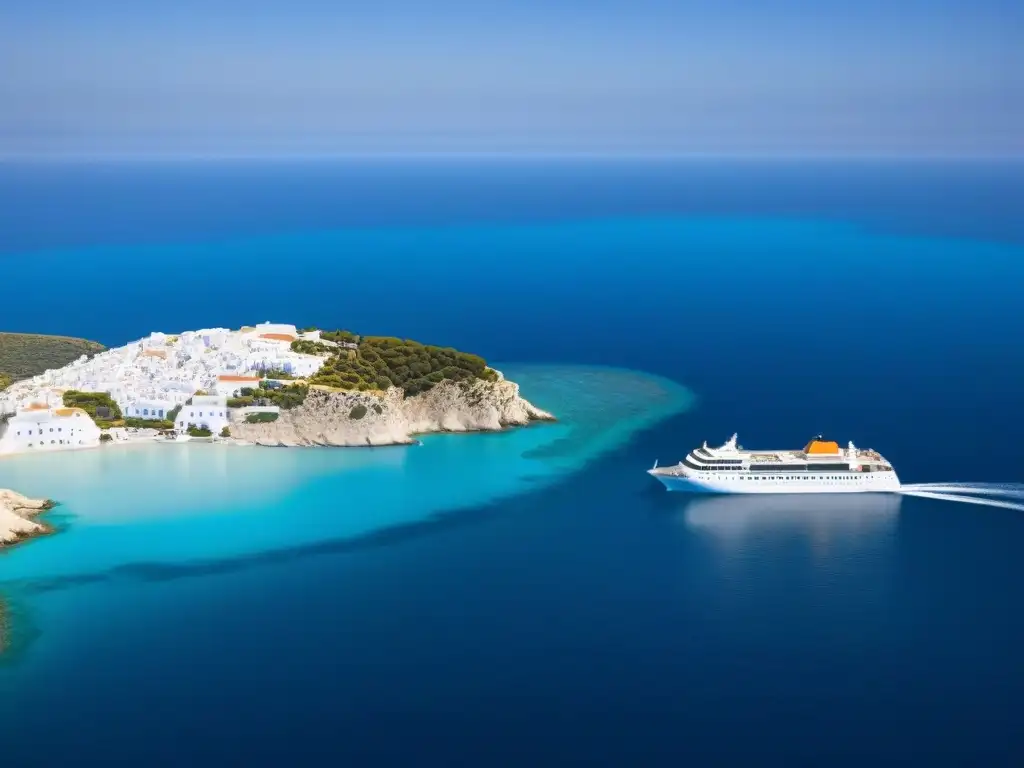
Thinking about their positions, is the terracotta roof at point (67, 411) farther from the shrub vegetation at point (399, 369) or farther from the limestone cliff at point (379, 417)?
the shrub vegetation at point (399, 369)

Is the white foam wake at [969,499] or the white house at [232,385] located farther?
the white house at [232,385]

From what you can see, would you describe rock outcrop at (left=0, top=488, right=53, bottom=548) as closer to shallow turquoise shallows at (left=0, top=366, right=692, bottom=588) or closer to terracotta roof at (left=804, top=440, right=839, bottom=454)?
shallow turquoise shallows at (left=0, top=366, right=692, bottom=588)

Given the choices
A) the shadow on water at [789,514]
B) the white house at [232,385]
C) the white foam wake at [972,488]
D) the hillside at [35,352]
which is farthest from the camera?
the hillside at [35,352]

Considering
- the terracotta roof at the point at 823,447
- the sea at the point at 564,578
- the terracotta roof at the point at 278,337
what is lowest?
the sea at the point at 564,578

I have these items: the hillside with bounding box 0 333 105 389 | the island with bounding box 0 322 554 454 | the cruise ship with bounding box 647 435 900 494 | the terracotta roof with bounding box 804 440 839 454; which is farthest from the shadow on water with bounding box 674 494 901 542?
the hillside with bounding box 0 333 105 389

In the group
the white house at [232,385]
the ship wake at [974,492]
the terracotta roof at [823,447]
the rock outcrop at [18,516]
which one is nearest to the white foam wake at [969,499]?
the ship wake at [974,492]

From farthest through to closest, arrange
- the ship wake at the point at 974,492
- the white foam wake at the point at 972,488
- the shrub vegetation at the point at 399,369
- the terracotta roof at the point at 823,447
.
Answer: the shrub vegetation at the point at 399,369, the terracotta roof at the point at 823,447, the white foam wake at the point at 972,488, the ship wake at the point at 974,492

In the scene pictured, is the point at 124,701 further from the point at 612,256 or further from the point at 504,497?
the point at 612,256

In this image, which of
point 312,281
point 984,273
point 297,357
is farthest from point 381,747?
point 984,273
